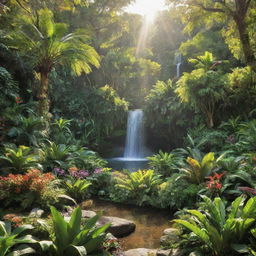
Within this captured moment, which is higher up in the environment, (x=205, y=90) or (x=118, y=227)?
(x=205, y=90)

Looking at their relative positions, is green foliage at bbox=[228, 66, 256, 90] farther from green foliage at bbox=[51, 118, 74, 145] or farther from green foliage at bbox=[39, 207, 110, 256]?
green foliage at bbox=[39, 207, 110, 256]

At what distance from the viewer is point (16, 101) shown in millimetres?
8820

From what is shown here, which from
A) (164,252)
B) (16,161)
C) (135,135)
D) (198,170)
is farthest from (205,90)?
(164,252)

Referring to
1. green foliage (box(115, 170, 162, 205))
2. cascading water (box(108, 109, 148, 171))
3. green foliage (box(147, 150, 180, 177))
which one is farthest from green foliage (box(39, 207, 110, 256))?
cascading water (box(108, 109, 148, 171))

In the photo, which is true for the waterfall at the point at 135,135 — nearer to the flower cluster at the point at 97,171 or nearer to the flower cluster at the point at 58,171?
the flower cluster at the point at 97,171

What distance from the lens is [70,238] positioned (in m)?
3.26

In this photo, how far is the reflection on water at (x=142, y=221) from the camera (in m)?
4.40

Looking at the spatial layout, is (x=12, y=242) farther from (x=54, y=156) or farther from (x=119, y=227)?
(x=54, y=156)

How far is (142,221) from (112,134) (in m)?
9.92

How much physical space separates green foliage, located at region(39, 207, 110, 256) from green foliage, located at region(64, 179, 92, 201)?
9.64 feet

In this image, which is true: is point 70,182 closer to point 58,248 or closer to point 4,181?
point 4,181

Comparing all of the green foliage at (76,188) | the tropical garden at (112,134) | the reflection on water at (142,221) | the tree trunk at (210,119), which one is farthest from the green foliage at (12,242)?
the tree trunk at (210,119)

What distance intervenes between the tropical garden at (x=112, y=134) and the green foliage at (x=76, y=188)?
0.03m

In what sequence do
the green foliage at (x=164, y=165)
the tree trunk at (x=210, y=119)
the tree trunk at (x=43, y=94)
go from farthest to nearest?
the tree trunk at (x=210, y=119) < the tree trunk at (x=43, y=94) < the green foliage at (x=164, y=165)
